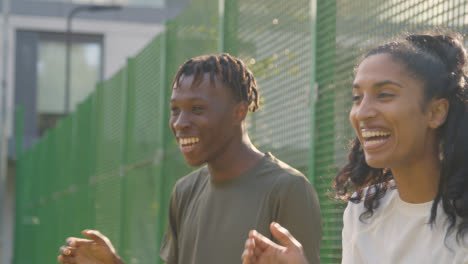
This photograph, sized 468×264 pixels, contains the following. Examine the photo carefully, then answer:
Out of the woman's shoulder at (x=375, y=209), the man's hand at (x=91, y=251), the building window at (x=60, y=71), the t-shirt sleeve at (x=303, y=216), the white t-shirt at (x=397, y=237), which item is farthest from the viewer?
the building window at (x=60, y=71)

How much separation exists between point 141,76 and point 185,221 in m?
4.98

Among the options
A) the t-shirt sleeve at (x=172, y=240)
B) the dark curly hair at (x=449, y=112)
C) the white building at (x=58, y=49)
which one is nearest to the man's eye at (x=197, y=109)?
the t-shirt sleeve at (x=172, y=240)

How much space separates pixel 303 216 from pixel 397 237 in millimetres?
781

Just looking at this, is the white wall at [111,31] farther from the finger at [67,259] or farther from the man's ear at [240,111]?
the man's ear at [240,111]

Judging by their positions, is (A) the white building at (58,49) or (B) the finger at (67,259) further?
(A) the white building at (58,49)

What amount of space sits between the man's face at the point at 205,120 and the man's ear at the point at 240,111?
0.06 ft

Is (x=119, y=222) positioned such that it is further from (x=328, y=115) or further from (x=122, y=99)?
(x=328, y=115)

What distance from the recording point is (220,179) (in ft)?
12.1

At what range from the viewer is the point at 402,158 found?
2.54m

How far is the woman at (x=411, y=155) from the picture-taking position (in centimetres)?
242

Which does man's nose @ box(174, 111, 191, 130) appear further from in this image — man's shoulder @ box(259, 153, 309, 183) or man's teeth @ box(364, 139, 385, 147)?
man's teeth @ box(364, 139, 385, 147)

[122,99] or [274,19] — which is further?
[122,99]

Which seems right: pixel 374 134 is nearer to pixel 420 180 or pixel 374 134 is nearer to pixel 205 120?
pixel 420 180

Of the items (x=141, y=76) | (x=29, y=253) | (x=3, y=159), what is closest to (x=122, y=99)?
(x=141, y=76)
